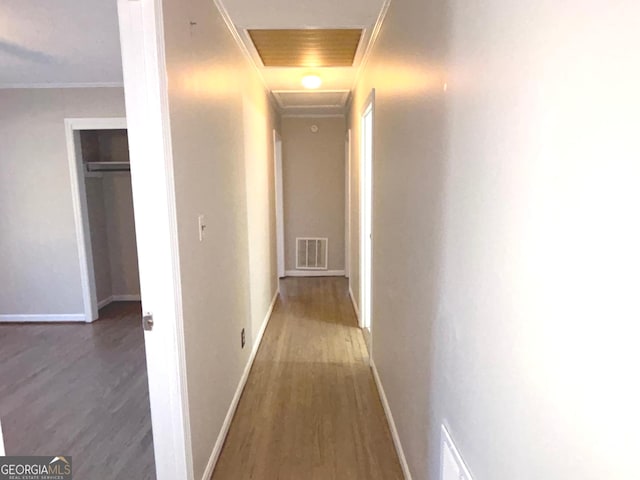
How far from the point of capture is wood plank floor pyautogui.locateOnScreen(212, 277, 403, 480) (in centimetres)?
196

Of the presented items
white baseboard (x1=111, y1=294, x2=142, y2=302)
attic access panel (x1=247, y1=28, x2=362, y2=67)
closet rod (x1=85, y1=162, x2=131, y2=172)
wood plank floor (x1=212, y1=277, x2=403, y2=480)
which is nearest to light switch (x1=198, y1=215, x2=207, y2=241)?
wood plank floor (x1=212, y1=277, x2=403, y2=480)

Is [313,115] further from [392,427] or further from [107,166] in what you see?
[392,427]

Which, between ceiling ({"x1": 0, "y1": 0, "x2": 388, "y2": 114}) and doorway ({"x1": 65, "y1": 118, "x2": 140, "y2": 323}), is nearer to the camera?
ceiling ({"x1": 0, "y1": 0, "x2": 388, "y2": 114})

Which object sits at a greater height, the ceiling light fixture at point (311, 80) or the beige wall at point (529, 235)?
the ceiling light fixture at point (311, 80)

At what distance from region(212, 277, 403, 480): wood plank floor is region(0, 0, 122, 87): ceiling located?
98.4 inches

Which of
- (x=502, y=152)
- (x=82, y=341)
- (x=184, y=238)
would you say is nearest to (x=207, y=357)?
(x=184, y=238)

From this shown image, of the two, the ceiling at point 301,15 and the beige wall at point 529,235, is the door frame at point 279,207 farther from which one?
the beige wall at point 529,235

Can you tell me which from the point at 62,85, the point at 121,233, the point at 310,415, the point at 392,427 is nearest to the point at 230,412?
the point at 310,415

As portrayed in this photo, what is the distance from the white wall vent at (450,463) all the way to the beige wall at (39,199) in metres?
3.99

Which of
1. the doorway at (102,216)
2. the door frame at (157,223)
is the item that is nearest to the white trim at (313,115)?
the doorway at (102,216)

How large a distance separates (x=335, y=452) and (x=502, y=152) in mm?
1824

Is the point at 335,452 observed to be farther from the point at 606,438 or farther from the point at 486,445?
the point at 606,438

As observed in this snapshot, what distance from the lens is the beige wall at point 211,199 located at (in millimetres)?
1601

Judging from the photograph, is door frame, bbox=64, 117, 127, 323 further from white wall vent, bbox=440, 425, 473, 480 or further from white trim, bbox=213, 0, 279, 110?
white wall vent, bbox=440, 425, 473, 480
